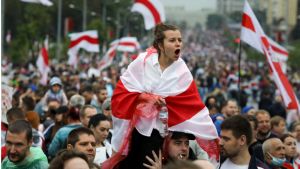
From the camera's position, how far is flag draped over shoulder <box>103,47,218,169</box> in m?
6.71

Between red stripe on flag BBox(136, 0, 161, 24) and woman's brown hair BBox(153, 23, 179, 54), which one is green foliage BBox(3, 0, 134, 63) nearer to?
red stripe on flag BBox(136, 0, 161, 24)

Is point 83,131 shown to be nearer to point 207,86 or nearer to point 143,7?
point 143,7

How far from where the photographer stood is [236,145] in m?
7.06

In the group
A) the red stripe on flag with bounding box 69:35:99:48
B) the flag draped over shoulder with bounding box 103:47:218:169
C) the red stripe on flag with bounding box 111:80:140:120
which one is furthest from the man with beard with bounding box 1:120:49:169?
the red stripe on flag with bounding box 69:35:99:48

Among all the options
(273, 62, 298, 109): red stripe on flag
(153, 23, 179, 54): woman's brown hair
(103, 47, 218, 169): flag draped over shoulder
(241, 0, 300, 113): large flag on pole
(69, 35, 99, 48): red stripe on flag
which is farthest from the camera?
(69, 35, 99, 48): red stripe on flag

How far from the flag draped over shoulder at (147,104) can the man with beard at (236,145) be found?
0.23 m

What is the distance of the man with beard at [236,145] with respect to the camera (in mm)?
7000

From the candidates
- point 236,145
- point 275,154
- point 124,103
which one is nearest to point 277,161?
point 275,154

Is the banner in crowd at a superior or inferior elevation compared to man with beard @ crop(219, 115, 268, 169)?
inferior

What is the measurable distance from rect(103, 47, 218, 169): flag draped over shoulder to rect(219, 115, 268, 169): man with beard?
231 millimetres

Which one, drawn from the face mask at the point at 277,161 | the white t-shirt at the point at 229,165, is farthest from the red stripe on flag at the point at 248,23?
the white t-shirt at the point at 229,165

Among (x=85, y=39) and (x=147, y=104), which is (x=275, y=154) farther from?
(x=85, y=39)

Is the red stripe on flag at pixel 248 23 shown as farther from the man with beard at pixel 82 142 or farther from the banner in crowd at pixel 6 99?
the man with beard at pixel 82 142

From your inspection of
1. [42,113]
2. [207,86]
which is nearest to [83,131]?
[42,113]
